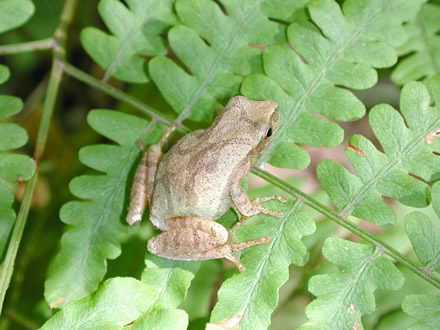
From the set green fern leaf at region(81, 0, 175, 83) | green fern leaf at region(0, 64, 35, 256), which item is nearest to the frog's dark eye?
green fern leaf at region(81, 0, 175, 83)

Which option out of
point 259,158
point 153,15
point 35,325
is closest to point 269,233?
point 259,158

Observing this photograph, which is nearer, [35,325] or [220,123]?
[220,123]

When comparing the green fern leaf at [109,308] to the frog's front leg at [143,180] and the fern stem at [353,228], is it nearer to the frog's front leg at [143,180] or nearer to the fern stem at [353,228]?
the frog's front leg at [143,180]

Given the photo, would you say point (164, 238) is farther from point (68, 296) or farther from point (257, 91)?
point (257, 91)

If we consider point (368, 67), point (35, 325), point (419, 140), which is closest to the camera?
point (419, 140)

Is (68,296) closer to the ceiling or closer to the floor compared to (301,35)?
closer to the floor

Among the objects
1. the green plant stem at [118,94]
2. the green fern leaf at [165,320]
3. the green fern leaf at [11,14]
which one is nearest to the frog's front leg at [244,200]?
the green plant stem at [118,94]

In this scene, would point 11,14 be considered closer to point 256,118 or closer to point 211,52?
point 211,52
